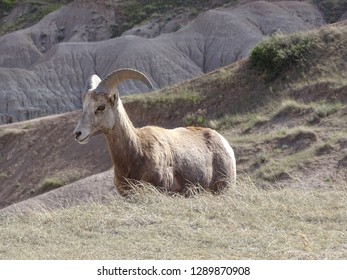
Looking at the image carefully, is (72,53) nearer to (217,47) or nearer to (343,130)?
(217,47)

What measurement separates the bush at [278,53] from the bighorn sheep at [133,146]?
769 inches

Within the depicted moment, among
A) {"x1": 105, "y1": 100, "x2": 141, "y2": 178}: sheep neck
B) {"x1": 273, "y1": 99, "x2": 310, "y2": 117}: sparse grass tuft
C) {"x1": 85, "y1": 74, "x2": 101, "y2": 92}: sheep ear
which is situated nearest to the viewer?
{"x1": 105, "y1": 100, "x2": 141, "y2": 178}: sheep neck

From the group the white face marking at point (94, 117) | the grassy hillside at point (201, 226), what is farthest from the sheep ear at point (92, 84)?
the grassy hillside at point (201, 226)

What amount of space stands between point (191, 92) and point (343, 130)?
10.0 meters

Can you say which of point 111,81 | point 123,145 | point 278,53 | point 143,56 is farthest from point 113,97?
point 143,56

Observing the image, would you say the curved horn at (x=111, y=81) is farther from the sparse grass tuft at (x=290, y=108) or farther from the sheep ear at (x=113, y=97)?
the sparse grass tuft at (x=290, y=108)

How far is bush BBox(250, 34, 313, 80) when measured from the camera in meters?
32.0

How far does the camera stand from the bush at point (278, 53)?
32.0m

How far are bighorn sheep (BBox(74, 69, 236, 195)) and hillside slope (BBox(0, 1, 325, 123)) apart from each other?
46410 millimetres

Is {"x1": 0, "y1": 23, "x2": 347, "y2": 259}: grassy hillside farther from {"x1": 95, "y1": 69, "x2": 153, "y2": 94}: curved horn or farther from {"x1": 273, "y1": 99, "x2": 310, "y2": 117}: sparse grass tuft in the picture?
{"x1": 273, "y1": 99, "x2": 310, "y2": 117}: sparse grass tuft

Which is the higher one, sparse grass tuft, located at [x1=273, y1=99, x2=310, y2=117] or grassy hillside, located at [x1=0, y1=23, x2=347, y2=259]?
grassy hillside, located at [x1=0, y1=23, x2=347, y2=259]

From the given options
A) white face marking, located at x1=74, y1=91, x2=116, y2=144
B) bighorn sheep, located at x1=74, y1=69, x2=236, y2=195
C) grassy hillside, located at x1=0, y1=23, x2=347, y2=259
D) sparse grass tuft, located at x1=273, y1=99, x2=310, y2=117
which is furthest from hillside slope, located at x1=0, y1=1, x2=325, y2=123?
white face marking, located at x1=74, y1=91, x2=116, y2=144

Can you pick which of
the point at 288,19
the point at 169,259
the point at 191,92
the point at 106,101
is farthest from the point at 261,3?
the point at 169,259

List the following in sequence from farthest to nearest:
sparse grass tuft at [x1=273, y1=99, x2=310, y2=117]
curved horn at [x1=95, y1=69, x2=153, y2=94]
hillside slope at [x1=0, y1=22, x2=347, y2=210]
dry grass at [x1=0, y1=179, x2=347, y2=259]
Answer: sparse grass tuft at [x1=273, y1=99, x2=310, y2=117]
hillside slope at [x1=0, y1=22, x2=347, y2=210]
curved horn at [x1=95, y1=69, x2=153, y2=94]
dry grass at [x1=0, y1=179, x2=347, y2=259]
